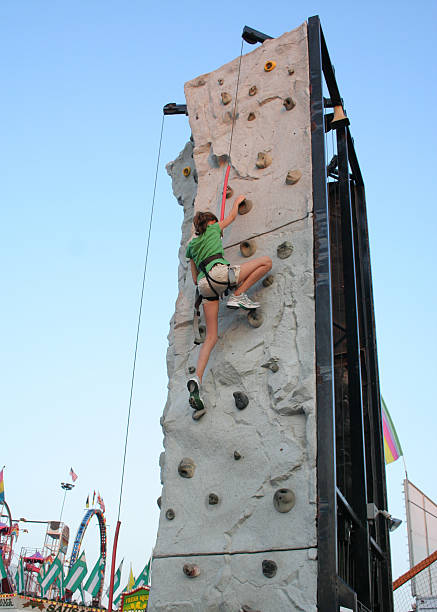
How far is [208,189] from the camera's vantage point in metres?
6.69

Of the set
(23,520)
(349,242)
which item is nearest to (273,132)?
(349,242)

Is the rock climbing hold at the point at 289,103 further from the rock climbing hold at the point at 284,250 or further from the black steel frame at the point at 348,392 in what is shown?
the rock climbing hold at the point at 284,250

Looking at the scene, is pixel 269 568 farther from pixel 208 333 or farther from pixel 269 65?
pixel 269 65

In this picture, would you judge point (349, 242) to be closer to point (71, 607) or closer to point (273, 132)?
point (273, 132)

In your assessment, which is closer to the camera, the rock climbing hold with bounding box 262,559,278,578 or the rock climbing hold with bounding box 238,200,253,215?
the rock climbing hold with bounding box 262,559,278,578

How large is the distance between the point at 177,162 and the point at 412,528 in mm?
22700

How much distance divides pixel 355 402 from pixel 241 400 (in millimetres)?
1736

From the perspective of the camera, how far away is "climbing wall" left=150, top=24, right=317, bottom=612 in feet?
14.7

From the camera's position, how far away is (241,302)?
5.38 m

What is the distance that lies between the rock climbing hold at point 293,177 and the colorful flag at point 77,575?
1999 cm

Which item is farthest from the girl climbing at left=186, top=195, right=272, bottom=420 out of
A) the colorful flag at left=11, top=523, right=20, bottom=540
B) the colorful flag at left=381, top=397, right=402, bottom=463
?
the colorful flag at left=11, top=523, right=20, bottom=540

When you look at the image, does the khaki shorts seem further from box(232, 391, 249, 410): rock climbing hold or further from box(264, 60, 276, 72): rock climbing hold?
box(264, 60, 276, 72): rock climbing hold

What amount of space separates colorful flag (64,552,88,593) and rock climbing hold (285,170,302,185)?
19991 mm

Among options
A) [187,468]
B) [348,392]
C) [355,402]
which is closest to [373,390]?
[348,392]
